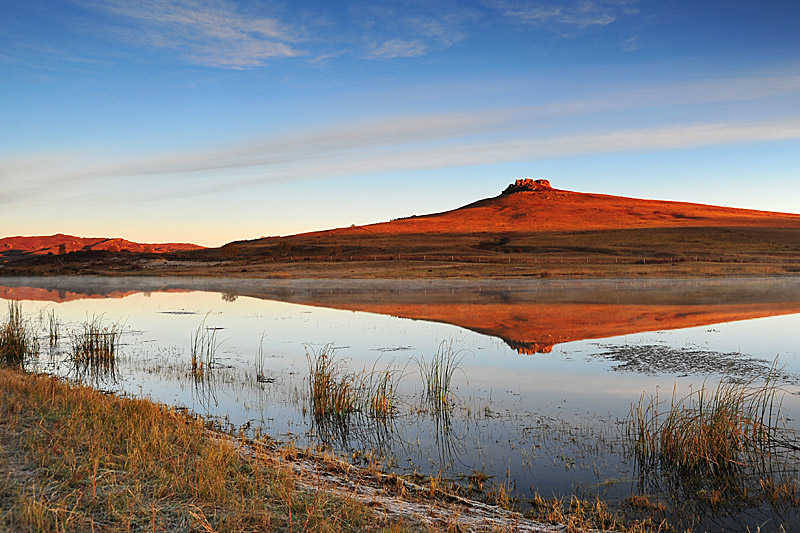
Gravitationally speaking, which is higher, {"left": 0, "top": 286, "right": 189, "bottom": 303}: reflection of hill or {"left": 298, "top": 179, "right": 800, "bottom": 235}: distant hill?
{"left": 298, "top": 179, "right": 800, "bottom": 235}: distant hill

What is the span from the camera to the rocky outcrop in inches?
7574

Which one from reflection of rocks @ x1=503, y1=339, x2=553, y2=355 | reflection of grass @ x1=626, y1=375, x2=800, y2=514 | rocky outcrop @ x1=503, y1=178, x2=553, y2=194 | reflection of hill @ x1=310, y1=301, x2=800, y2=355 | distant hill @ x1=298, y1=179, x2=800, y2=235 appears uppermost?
rocky outcrop @ x1=503, y1=178, x2=553, y2=194

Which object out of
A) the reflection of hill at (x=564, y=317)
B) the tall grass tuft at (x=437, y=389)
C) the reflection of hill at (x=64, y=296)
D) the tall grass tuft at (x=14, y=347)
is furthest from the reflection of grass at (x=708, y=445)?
the reflection of hill at (x=64, y=296)

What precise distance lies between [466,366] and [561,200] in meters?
156

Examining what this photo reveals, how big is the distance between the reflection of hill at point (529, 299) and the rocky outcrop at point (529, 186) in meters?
144

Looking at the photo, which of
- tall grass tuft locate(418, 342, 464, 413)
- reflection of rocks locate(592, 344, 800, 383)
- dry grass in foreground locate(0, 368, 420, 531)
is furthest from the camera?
reflection of rocks locate(592, 344, 800, 383)

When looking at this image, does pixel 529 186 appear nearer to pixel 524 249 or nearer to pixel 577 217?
pixel 577 217

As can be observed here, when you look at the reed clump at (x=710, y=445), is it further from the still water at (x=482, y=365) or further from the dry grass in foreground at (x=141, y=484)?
the dry grass in foreground at (x=141, y=484)

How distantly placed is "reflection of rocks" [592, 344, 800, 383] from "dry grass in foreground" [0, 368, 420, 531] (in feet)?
35.7

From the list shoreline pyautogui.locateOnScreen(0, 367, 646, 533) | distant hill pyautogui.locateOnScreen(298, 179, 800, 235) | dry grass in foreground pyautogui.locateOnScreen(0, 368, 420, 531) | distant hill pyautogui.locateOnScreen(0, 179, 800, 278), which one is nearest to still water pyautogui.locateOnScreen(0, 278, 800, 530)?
shoreline pyautogui.locateOnScreen(0, 367, 646, 533)

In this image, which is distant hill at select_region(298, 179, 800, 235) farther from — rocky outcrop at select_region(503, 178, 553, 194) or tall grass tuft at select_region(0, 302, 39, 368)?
tall grass tuft at select_region(0, 302, 39, 368)

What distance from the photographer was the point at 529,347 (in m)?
19.1

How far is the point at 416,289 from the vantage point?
43.5 m

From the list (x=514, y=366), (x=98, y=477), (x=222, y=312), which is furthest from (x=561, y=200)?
(x=98, y=477)
